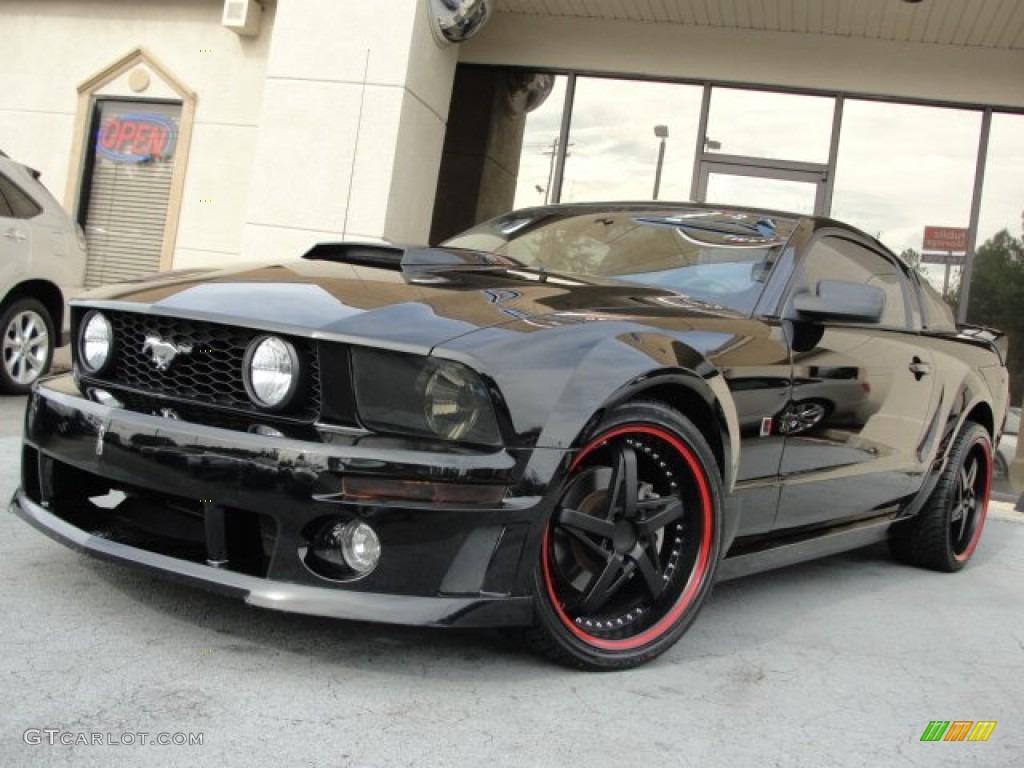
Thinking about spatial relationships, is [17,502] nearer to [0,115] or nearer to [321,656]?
[321,656]

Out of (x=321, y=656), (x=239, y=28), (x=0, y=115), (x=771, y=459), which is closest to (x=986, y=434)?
(x=771, y=459)

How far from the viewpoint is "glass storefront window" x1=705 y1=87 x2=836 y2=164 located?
885 cm

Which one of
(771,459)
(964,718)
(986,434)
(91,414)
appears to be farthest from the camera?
(986,434)

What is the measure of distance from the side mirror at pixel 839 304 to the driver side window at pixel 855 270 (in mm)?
177

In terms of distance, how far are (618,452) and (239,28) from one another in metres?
8.51

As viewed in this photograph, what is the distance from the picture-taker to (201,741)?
1886mm

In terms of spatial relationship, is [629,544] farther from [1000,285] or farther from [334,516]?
[1000,285]

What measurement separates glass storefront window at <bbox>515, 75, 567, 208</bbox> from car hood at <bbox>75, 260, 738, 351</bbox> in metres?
6.78

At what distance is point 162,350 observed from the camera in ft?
7.96

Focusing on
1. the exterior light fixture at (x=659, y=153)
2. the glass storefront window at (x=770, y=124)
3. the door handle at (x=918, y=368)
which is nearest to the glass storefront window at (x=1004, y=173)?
the glass storefront window at (x=770, y=124)

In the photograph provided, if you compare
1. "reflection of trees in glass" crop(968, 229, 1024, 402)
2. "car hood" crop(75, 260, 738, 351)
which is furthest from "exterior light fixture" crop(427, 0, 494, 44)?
"car hood" crop(75, 260, 738, 351)

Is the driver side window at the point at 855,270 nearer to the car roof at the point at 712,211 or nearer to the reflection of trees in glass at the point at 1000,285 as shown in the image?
the car roof at the point at 712,211

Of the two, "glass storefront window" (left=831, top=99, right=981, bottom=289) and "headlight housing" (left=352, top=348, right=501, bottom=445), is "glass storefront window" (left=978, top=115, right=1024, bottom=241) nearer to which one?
"glass storefront window" (left=831, top=99, right=981, bottom=289)

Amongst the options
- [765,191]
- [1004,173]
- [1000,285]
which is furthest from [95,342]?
[1004,173]
